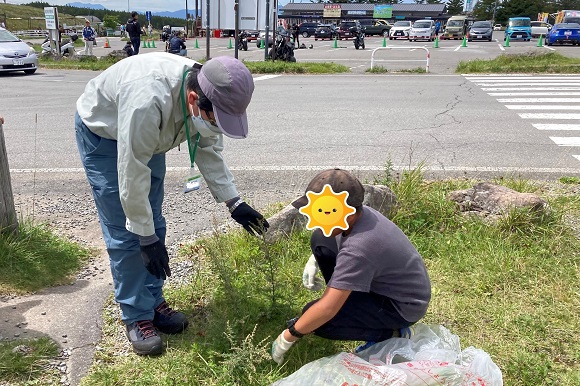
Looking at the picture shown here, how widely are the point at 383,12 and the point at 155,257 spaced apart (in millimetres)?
66315

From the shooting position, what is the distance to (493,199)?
12.1ft

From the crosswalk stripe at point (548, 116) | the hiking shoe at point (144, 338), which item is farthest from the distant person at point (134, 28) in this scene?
the hiking shoe at point (144, 338)

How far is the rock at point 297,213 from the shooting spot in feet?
11.2

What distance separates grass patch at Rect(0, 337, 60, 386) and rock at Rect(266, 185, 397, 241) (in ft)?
4.64

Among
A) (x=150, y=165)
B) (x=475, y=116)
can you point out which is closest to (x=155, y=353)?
(x=150, y=165)

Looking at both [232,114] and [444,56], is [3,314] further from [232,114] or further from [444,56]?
[444,56]

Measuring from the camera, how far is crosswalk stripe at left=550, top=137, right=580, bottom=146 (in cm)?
632

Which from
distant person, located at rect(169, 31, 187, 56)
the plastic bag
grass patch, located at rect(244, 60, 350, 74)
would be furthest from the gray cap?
distant person, located at rect(169, 31, 187, 56)

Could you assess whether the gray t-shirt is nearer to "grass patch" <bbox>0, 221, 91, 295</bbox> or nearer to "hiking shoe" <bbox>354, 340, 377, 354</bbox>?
"hiking shoe" <bbox>354, 340, 377, 354</bbox>

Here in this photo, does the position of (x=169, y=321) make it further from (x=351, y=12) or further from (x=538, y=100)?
(x=351, y=12)

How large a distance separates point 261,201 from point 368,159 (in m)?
1.70

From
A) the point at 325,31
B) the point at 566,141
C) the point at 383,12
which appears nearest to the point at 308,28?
the point at 325,31

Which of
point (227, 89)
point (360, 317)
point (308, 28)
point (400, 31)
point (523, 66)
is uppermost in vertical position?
point (227, 89)

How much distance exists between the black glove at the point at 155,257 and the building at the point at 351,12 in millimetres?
59808
